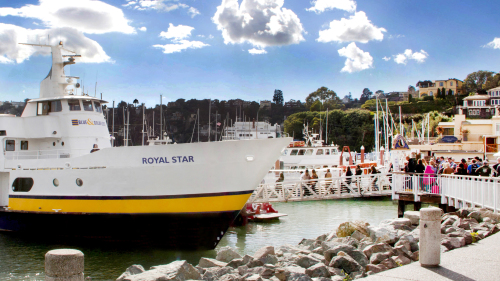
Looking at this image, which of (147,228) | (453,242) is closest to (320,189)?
(147,228)

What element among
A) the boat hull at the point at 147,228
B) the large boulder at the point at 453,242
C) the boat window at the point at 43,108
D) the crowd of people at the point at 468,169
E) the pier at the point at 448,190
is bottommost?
the boat hull at the point at 147,228

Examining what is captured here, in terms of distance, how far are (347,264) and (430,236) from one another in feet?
7.45

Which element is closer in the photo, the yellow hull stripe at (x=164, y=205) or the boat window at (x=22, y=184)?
the yellow hull stripe at (x=164, y=205)

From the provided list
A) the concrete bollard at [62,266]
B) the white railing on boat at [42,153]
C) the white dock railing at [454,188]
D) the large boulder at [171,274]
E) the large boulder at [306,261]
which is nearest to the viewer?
the concrete bollard at [62,266]

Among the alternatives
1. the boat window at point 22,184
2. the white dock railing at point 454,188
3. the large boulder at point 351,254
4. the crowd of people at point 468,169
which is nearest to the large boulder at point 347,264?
the large boulder at point 351,254

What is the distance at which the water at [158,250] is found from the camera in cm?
1213

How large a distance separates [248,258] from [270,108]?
13987 centimetres

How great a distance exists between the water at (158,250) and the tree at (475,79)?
126 meters

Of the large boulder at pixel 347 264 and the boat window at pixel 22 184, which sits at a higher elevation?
the boat window at pixel 22 184

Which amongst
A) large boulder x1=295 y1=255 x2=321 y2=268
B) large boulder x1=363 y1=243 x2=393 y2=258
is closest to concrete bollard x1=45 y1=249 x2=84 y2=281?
large boulder x1=295 y1=255 x2=321 y2=268

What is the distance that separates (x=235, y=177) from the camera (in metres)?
13.7

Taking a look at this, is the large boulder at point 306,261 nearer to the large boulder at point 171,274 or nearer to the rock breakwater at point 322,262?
the rock breakwater at point 322,262

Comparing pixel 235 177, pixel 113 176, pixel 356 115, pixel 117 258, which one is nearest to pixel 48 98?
pixel 113 176

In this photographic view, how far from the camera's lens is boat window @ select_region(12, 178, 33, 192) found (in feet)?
51.8
